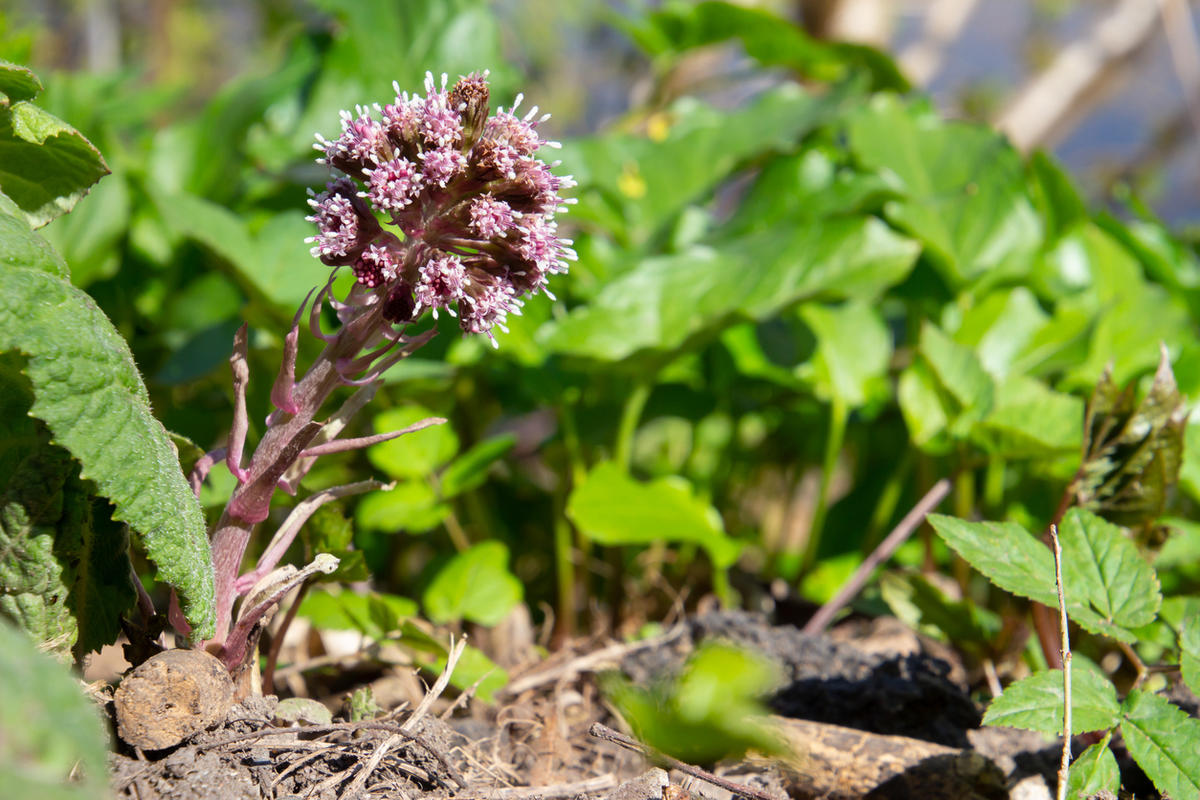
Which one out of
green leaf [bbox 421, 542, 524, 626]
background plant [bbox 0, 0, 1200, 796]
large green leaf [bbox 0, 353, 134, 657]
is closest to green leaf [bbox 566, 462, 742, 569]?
background plant [bbox 0, 0, 1200, 796]

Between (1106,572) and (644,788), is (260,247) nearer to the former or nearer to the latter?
(644,788)

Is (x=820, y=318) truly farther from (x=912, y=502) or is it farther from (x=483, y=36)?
(x=483, y=36)

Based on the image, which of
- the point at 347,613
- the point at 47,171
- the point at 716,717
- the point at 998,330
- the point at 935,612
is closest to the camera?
the point at 716,717

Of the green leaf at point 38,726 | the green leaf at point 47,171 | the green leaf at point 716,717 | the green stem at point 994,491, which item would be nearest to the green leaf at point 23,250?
the green leaf at point 47,171

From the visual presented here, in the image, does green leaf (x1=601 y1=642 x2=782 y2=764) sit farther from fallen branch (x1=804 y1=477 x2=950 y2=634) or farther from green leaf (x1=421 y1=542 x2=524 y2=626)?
fallen branch (x1=804 y1=477 x2=950 y2=634)

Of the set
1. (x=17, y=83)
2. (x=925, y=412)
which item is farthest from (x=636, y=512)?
(x=17, y=83)
